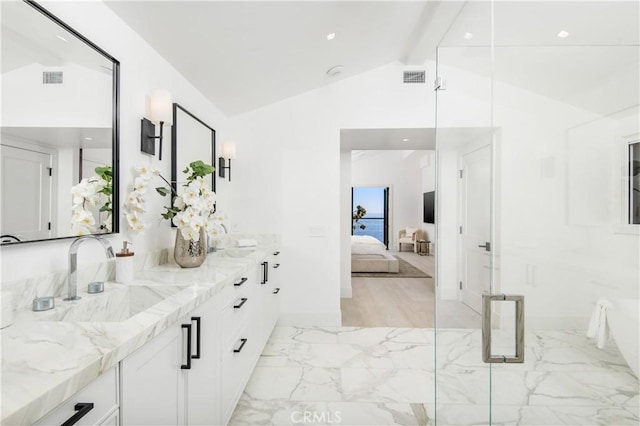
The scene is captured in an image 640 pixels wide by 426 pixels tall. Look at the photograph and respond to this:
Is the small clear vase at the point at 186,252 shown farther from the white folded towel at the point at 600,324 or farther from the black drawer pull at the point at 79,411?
the white folded towel at the point at 600,324

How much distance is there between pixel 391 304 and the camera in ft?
13.6

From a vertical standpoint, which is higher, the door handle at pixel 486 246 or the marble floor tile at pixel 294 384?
the door handle at pixel 486 246

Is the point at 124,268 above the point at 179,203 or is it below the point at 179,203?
below

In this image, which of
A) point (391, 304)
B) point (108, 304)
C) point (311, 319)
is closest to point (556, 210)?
point (108, 304)

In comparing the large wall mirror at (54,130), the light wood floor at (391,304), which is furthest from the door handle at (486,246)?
the large wall mirror at (54,130)

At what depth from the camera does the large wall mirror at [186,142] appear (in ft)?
7.41

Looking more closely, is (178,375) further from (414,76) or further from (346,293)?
(346,293)

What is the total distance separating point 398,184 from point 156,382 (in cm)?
971

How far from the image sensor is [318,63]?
9.25 ft

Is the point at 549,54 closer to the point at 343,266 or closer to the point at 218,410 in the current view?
the point at 218,410

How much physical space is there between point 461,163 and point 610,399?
1.13 metres

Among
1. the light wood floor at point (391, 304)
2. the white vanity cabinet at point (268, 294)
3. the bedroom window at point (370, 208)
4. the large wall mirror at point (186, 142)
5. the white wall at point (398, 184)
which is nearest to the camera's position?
the large wall mirror at point (186, 142)

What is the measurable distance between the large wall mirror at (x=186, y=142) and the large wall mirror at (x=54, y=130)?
0.63 m

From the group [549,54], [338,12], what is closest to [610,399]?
[549,54]
